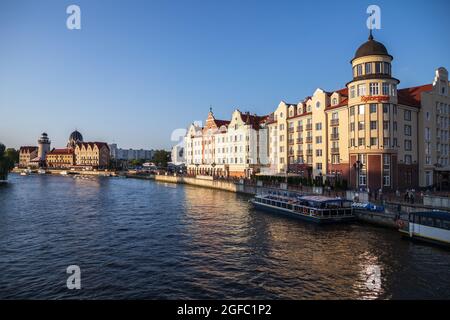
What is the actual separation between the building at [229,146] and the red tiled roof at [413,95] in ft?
123

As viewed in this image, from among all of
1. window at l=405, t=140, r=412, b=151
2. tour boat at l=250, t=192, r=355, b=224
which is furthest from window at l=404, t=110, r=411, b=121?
tour boat at l=250, t=192, r=355, b=224

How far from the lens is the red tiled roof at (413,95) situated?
5842 centimetres

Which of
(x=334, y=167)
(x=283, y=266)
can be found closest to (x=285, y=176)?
(x=334, y=167)

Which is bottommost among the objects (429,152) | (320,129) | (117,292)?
(117,292)

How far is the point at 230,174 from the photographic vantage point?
103500mm

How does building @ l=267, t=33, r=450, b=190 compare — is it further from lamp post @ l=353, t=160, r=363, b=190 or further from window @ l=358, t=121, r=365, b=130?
window @ l=358, t=121, r=365, b=130

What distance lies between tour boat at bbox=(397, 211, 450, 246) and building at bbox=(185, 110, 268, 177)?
6239 centimetres

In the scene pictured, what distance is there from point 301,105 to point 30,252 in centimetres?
6104

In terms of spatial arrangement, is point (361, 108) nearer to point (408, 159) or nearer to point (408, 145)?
point (408, 145)

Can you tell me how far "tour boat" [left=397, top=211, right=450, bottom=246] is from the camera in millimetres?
28641

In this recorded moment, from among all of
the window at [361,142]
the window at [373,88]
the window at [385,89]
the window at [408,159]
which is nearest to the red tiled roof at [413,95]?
the window at [385,89]

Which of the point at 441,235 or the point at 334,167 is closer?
the point at 441,235
